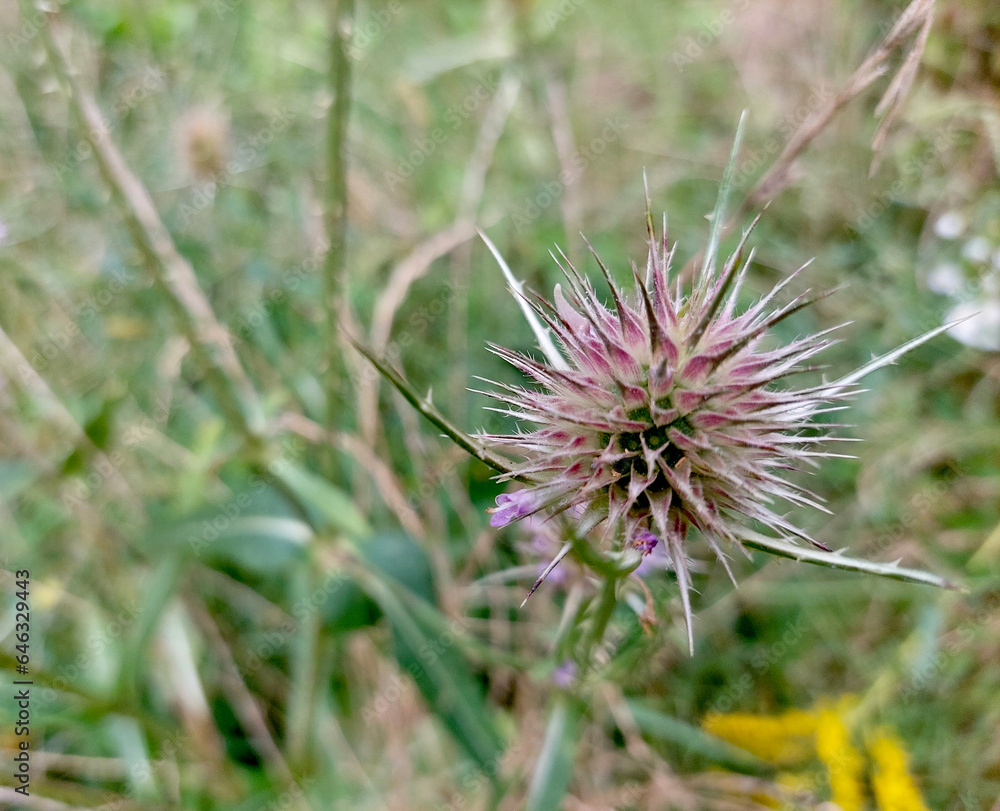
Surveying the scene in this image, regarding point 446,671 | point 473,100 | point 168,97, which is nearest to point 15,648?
point 446,671

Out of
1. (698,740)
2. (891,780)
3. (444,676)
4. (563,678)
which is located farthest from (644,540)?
(891,780)

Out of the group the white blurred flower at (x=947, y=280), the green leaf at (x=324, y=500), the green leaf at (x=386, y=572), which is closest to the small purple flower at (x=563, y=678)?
the green leaf at (x=386, y=572)

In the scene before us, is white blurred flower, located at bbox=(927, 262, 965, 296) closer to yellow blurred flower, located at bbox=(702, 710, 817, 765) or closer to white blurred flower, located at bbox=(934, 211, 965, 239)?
white blurred flower, located at bbox=(934, 211, 965, 239)

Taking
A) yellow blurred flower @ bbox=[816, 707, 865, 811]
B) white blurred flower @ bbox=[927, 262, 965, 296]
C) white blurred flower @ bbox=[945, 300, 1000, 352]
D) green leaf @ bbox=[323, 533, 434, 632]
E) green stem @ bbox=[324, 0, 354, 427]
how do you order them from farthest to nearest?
1. white blurred flower @ bbox=[927, 262, 965, 296]
2. white blurred flower @ bbox=[945, 300, 1000, 352]
3. green leaf @ bbox=[323, 533, 434, 632]
4. yellow blurred flower @ bbox=[816, 707, 865, 811]
5. green stem @ bbox=[324, 0, 354, 427]

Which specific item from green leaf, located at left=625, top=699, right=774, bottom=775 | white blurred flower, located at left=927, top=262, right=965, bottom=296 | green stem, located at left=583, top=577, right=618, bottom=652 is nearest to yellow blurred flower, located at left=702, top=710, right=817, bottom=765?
green leaf, located at left=625, top=699, right=774, bottom=775

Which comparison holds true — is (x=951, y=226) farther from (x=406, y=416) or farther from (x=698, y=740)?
(x=406, y=416)

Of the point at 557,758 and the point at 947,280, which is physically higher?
the point at 947,280
